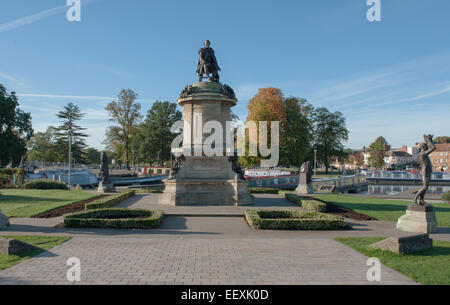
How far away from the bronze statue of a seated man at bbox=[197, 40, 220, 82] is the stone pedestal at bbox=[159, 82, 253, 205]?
0.76 metres

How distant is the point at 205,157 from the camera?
18.6 meters

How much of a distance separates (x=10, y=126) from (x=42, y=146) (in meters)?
48.2

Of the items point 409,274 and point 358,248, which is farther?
point 358,248

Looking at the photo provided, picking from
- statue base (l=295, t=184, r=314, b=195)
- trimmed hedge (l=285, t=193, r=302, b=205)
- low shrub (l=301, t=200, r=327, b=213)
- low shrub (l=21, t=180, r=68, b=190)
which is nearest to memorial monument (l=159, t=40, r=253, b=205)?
trimmed hedge (l=285, t=193, r=302, b=205)

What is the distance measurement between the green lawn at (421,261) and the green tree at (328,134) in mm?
63659

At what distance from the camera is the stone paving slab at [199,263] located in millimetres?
6543

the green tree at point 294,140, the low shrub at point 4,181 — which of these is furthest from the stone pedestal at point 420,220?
the green tree at point 294,140

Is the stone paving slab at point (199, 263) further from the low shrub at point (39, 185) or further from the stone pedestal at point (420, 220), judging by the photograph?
the low shrub at point (39, 185)

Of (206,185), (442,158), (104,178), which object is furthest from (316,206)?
(442,158)
